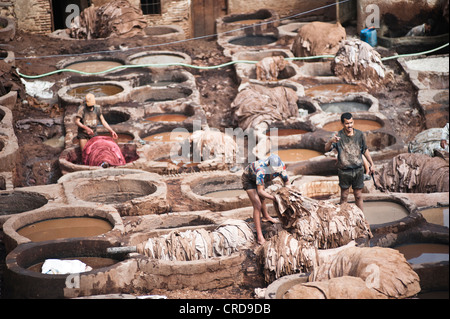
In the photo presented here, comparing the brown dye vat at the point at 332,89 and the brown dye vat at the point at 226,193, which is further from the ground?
the brown dye vat at the point at 332,89

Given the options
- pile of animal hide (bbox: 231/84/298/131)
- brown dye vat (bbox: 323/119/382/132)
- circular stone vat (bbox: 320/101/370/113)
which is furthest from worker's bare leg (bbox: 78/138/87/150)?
circular stone vat (bbox: 320/101/370/113)

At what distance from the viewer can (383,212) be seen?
9664 mm

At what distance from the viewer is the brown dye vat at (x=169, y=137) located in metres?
13.6

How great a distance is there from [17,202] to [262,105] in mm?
5486

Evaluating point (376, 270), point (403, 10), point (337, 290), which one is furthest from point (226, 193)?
point (403, 10)

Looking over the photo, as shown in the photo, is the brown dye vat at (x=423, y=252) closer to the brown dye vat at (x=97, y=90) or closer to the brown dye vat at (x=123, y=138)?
the brown dye vat at (x=123, y=138)

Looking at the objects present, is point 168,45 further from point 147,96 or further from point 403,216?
point 403,216

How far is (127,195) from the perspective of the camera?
11.2 metres

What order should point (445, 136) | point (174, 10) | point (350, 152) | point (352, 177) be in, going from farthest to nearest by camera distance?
1. point (174, 10)
2. point (445, 136)
3. point (352, 177)
4. point (350, 152)

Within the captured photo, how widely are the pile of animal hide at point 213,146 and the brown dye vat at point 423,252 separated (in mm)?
4304

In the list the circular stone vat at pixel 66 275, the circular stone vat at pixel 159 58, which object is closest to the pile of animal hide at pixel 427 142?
the circular stone vat at pixel 66 275

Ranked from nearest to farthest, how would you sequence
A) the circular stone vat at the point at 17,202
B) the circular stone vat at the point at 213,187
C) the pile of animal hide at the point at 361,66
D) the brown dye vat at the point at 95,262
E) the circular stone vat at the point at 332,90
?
1. the brown dye vat at the point at 95,262
2. the circular stone vat at the point at 17,202
3. the circular stone vat at the point at 213,187
4. the circular stone vat at the point at 332,90
5. the pile of animal hide at the point at 361,66

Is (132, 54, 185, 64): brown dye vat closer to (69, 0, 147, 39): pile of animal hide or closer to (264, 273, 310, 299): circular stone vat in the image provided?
(69, 0, 147, 39): pile of animal hide

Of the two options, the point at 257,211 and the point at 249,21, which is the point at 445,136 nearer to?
A: the point at 257,211
